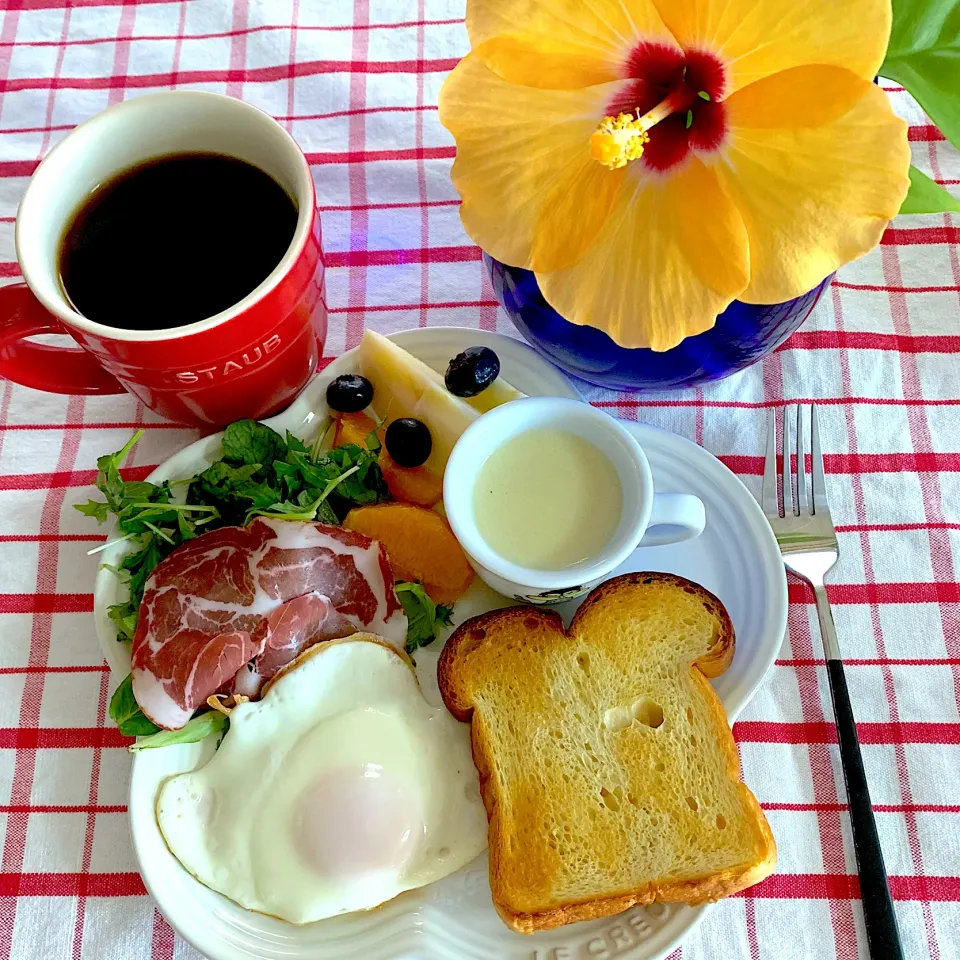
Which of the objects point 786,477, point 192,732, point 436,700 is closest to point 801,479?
point 786,477

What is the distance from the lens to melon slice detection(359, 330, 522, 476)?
1034 mm

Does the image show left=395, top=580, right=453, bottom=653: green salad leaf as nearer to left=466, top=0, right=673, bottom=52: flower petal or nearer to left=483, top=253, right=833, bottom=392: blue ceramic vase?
left=483, top=253, right=833, bottom=392: blue ceramic vase

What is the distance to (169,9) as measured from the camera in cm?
138

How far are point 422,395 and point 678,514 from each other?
0.33 metres

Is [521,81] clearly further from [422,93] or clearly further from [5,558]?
[5,558]

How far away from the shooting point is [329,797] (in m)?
0.94

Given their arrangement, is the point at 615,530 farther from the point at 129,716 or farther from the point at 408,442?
the point at 129,716

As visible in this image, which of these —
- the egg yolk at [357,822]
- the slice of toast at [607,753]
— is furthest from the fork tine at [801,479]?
the egg yolk at [357,822]

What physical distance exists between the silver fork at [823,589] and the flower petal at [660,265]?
44cm

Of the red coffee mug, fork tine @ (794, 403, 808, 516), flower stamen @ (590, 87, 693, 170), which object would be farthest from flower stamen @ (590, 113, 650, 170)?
fork tine @ (794, 403, 808, 516)

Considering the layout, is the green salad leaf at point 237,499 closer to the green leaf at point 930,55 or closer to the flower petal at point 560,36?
the flower petal at point 560,36

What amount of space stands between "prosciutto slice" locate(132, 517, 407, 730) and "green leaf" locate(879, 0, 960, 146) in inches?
25.7

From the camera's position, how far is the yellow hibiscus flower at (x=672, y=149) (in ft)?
1.98

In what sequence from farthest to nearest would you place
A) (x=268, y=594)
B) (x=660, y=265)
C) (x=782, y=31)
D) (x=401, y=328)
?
(x=401, y=328)
(x=268, y=594)
(x=660, y=265)
(x=782, y=31)
